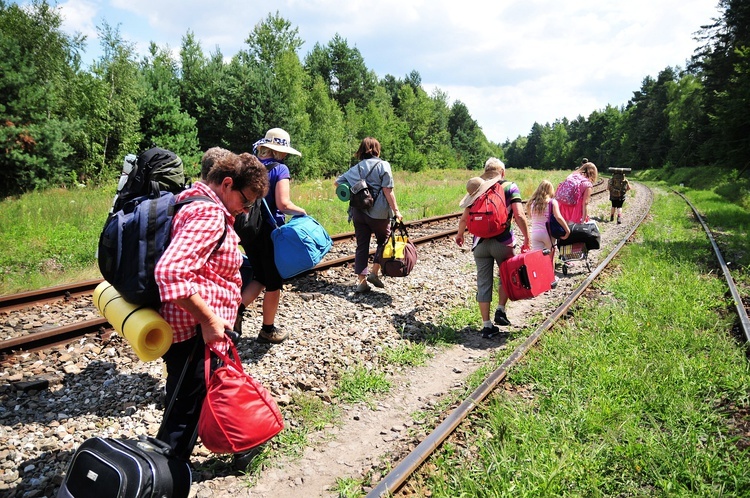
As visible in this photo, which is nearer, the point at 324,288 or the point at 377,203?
the point at 377,203

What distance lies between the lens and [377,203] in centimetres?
656

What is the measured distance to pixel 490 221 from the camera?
5.19 m

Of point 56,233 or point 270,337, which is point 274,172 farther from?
point 56,233

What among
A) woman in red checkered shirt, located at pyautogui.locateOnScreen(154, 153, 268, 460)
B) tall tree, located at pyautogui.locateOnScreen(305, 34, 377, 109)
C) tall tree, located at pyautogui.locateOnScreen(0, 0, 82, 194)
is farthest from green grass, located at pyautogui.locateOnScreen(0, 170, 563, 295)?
tall tree, located at pyautogui.locateOnScreen(305, 34, 377, 109)

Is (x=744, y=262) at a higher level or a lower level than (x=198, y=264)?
lower

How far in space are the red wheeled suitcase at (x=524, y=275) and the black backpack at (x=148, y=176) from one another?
12.8ft

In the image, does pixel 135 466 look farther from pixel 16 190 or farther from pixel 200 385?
pixel 16 190

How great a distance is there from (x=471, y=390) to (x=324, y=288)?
334cm

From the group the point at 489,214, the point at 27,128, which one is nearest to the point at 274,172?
the point at 489,214

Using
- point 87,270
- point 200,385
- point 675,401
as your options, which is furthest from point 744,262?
point 87,270

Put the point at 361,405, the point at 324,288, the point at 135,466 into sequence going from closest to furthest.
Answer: the point at 135,466 < the point at 361,405 < the point at 324,288

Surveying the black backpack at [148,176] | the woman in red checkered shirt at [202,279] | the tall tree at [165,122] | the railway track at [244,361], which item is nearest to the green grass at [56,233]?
the railway track at [244,361]

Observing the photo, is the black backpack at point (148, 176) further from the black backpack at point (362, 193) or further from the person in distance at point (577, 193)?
the person in distance at point (577, 193)

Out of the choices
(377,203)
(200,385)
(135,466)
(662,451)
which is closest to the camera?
(135,466)
